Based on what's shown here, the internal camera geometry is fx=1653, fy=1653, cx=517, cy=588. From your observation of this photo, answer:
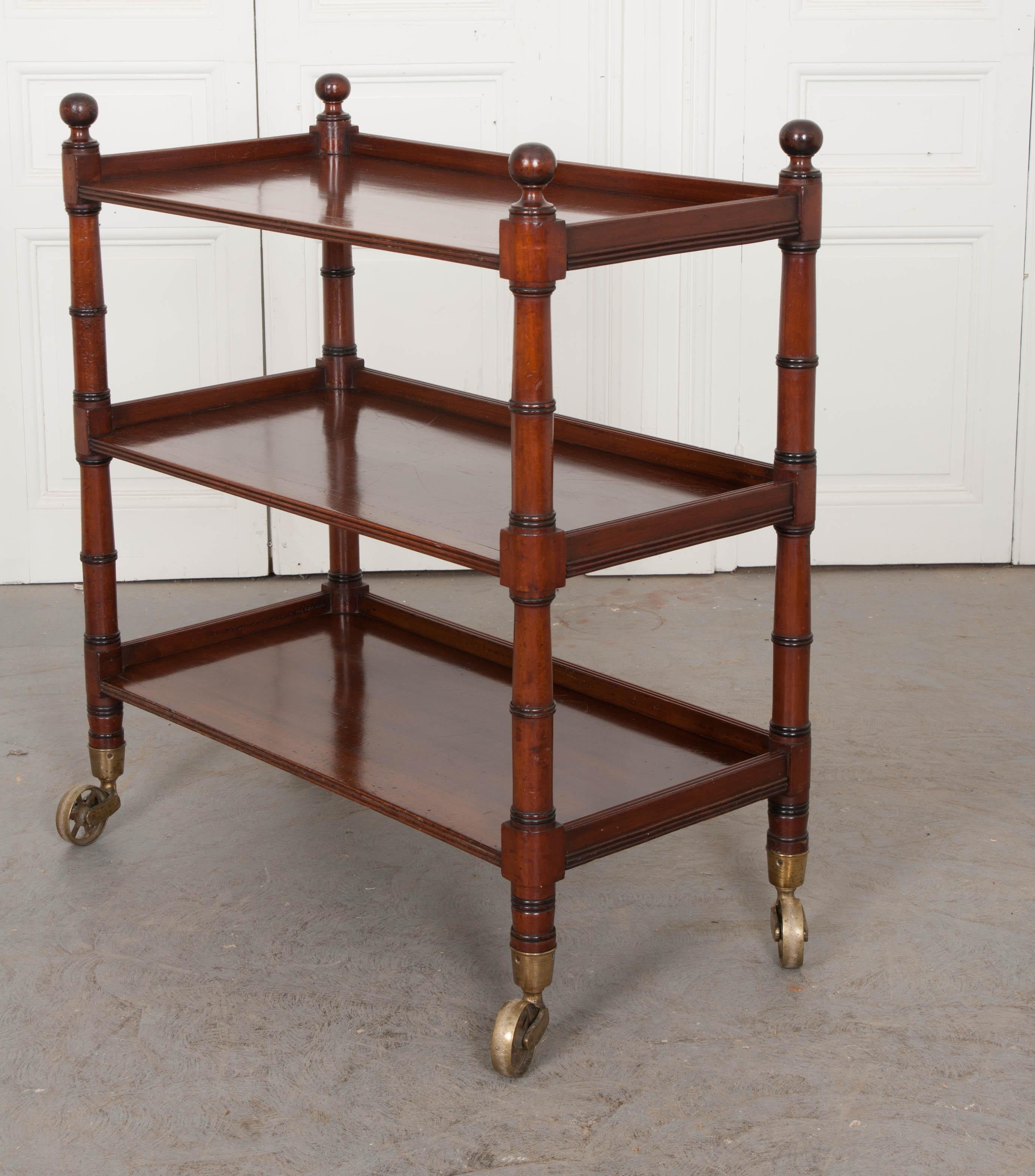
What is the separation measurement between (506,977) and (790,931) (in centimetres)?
48

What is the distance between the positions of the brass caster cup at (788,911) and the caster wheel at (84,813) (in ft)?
4.27

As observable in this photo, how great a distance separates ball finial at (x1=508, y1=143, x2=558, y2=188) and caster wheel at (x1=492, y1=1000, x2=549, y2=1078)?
120 cm

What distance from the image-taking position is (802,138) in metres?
2.47

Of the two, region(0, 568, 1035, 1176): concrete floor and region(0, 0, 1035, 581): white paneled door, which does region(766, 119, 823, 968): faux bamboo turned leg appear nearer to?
region(0, 568, 1035, 1176): concrete floor

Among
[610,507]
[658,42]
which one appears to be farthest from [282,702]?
[658,42]

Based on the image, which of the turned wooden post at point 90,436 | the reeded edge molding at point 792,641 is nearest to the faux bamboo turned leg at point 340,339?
the turned wooden post at point 90,436

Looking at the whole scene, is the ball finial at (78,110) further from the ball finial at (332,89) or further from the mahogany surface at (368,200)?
the ball finial at (332,89)

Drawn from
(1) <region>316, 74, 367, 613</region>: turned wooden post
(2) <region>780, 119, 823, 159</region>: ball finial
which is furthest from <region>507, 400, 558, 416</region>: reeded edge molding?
(1) <region>316, 74, 367, 613</region>: turned wooden post

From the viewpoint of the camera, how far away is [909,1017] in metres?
2.61

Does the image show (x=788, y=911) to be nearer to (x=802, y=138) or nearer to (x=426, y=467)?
(x=426, y=467)

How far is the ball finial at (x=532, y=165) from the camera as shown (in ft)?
6.98

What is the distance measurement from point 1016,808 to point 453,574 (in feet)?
6.43

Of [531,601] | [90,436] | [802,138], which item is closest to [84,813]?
[90,436]

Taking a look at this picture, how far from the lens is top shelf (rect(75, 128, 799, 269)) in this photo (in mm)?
2314
